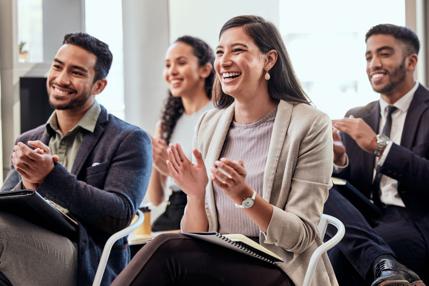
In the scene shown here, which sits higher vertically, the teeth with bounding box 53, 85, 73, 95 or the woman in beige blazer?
the teeth with bounding box 53, 85, 73, 95

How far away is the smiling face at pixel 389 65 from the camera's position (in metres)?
3.08

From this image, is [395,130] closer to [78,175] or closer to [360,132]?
[360,132]

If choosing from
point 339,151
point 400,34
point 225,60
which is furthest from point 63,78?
point 400,34

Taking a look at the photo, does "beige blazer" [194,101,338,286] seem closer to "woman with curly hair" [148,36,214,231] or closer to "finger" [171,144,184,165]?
"finger" [171,144,184,165]

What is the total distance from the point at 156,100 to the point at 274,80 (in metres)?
2.04

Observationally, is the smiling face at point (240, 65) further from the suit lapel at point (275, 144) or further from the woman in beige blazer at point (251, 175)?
the suit lapel at point (275, 144)

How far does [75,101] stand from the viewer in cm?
256

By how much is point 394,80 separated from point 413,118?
0.23m

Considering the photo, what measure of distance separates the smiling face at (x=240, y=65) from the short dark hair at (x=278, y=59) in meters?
0.02

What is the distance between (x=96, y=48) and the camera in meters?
2.62

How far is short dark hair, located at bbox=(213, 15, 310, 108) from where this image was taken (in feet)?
7.24

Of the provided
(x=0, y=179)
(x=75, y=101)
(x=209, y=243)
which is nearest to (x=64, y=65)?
(x=75, y=101)

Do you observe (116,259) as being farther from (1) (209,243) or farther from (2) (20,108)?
(2) (20,108)

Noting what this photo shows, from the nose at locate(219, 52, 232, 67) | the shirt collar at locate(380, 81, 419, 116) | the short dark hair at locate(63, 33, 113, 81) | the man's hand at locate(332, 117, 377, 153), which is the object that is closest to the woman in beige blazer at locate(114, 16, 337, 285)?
the nose at locate(219, 52, 232, 67)
